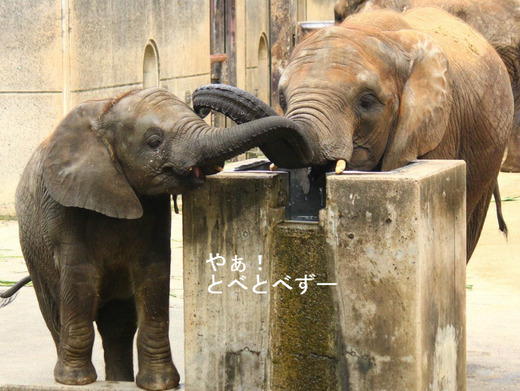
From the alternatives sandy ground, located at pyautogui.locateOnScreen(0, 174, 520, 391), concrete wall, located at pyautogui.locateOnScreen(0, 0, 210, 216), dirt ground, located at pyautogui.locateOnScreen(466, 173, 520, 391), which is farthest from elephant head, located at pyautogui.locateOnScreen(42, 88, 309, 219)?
concrete wall, located at pyautogui.locateOnScreen(0, 0, 210, 216)

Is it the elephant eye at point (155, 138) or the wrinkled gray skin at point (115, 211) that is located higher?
the elephant eye at point (155, 138)

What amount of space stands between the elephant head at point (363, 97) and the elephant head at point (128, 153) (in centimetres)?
22

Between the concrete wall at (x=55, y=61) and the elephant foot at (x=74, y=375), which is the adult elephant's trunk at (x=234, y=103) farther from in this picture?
the concrete wall at (x=55, y=61)

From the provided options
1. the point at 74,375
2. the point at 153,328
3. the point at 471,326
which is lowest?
the point at 471,326

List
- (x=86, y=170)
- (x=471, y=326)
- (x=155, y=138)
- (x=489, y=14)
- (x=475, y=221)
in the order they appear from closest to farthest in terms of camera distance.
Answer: (x=155, y=138), (x=86, y=170), (x=475, y=221), (x=471, y=326), (x=489, y=14)

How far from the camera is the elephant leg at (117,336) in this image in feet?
19.7

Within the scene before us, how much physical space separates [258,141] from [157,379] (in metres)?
1.25

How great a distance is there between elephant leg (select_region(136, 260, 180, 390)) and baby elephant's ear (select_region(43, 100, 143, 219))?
1.21 ft

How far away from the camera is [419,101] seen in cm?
589

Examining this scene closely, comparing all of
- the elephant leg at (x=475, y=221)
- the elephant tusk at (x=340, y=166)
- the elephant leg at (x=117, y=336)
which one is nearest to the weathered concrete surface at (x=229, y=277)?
the elephant tusk at (x=340, y=166)

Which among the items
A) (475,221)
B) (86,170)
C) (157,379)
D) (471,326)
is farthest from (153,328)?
(471,326)

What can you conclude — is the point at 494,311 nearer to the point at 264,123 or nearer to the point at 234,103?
the point at 234,103

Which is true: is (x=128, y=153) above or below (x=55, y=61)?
below

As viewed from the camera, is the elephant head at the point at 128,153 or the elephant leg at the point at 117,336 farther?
the elephant leg at the point at 117,336
